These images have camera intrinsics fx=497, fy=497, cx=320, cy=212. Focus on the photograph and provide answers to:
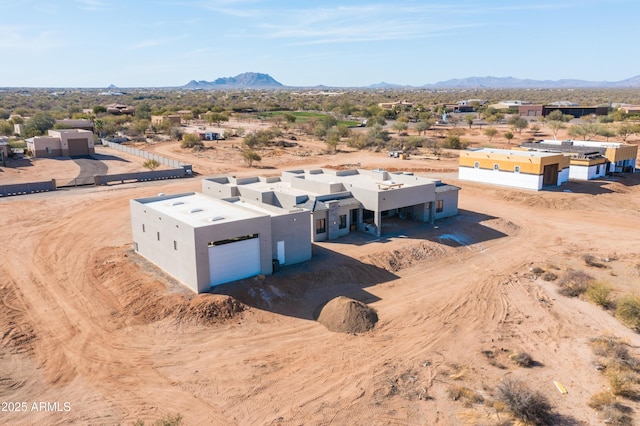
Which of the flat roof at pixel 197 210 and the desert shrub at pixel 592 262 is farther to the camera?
the desert shrub at pixel 592 262

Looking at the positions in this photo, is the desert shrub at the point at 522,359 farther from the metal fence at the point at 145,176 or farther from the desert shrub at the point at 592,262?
the metal fence at the point at 145,176

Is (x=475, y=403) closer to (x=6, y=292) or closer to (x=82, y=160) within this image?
(x=6, y=292)

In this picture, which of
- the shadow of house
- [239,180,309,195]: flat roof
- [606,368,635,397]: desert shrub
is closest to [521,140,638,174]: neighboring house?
[239,180,309,195]: flat roof

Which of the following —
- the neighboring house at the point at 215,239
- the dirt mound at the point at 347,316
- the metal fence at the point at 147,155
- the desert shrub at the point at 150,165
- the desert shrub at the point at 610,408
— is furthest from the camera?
the metal fence at the point at 147,155

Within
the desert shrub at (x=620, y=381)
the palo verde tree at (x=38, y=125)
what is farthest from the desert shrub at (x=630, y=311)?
the palo verde tree at (x=38, y=125)

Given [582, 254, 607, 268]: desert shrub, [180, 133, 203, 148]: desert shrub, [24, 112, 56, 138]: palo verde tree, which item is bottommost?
[582, 254, 607, 268]: desert shrub

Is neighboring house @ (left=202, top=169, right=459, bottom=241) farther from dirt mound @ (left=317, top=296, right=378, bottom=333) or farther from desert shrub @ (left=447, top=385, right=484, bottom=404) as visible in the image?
desert shrub @ (left=447, top=385, right=484, bottom=404)
